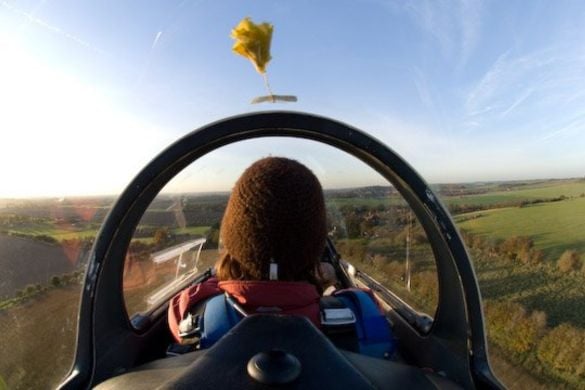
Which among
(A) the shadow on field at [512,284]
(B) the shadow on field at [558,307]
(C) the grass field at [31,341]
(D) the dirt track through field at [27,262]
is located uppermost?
(D) the dirt track through field at [27,262]

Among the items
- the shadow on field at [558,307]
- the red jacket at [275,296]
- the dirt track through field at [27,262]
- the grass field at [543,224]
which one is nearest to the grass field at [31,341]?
the dirt track through field at [27,262]

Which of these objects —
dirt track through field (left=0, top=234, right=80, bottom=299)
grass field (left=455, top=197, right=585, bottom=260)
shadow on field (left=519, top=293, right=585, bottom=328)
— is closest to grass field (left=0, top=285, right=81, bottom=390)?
dirt track through field (left=0, top=234, right=80, bottom=299)

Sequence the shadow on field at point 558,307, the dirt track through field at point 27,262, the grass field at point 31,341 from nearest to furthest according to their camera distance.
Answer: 1. the grass field at point 31,341
2. the dirt track through field at point 27,262
3. the shadow on field at point 558,307

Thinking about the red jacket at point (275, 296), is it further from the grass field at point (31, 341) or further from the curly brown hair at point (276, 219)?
the grass field at point (31, 341)

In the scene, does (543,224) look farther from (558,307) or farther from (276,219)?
(276,219)

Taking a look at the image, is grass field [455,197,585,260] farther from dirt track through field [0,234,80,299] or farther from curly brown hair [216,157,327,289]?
curly brown hair [216,157,327,289]

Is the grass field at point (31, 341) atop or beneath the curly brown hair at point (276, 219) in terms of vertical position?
beneath
